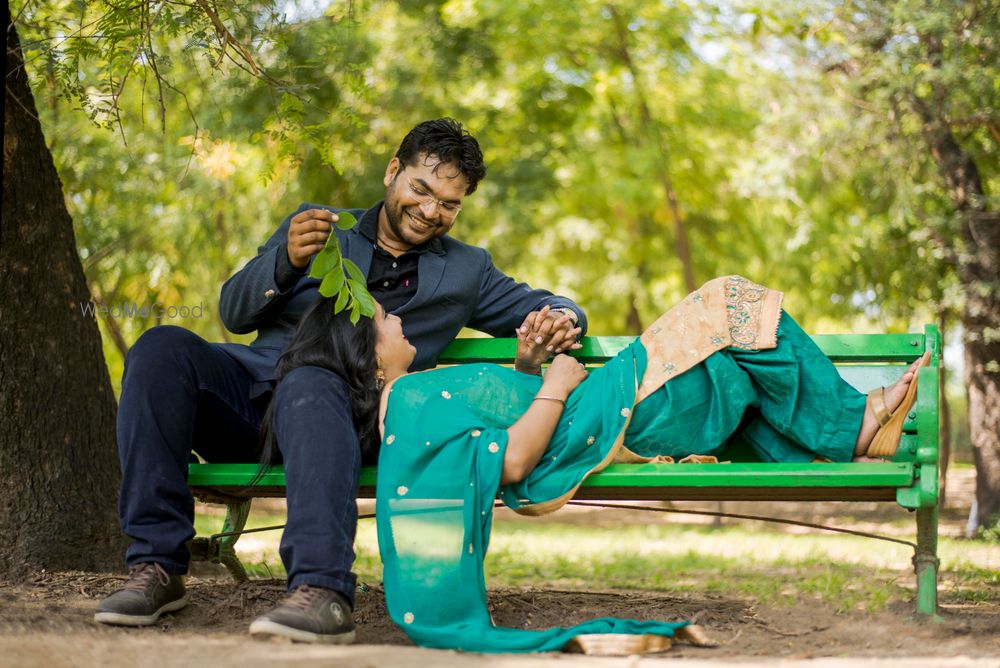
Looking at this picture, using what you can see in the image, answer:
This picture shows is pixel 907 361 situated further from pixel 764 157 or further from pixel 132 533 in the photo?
pixel 764 157

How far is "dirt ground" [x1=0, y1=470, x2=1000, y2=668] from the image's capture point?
2.92 meters

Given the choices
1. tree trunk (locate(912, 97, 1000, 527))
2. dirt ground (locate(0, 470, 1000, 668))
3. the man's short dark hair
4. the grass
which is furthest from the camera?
tree trunk (locate(912, 97, 1000, 527))

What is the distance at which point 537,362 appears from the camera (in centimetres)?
411

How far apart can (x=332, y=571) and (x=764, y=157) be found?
829cm

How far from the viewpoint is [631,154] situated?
41.2ft

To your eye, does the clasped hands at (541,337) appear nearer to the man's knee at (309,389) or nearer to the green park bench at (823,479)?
the green park bench at (823,479)

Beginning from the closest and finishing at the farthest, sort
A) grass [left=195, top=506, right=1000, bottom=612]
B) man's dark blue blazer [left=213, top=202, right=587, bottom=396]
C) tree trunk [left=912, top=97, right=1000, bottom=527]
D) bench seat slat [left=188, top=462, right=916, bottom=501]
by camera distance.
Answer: bench seat slat [left=188, top=462, right=916, bottom=501] → man's dark blue blazer [left=213, top=202, right=587, bottom=396] → grass [left=195, top=506, right=1000, bottom=612] → tree trunk [left=912, top=97, right=1000, bottom=527]

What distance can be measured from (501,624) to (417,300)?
46.9 inches

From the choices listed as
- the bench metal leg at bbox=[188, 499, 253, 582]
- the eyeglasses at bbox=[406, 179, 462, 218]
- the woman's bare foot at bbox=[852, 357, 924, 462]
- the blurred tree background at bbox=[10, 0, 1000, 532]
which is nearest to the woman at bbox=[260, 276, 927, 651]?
the woman's bare foot at bbox=[852, 357, 924, 462]

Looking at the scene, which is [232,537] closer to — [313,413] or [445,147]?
[313,413]

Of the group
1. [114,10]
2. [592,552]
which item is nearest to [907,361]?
[114,10]

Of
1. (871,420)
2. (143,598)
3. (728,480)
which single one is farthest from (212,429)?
(871,420)

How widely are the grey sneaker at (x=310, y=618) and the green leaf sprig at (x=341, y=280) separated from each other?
943mm

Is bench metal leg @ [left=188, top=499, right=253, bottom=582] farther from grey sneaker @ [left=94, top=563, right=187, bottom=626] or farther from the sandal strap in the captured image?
the sandal strap
